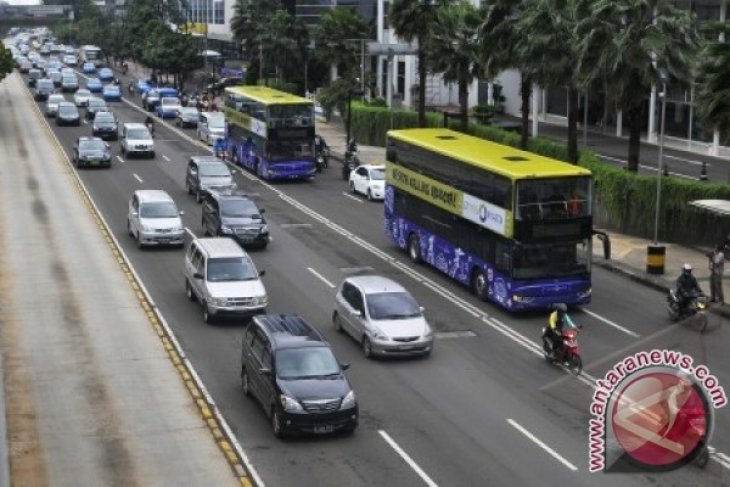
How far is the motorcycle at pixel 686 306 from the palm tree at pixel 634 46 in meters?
12.6

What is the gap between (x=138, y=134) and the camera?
71.1 metres

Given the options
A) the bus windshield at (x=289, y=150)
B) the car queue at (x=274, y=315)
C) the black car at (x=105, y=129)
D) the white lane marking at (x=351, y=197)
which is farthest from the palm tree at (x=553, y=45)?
the black car at (x=105, y=129)

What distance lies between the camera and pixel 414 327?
3009 cm

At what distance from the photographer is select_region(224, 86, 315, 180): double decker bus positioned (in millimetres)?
58812

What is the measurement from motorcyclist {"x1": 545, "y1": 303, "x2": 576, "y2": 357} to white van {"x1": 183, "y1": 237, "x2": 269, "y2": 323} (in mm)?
8243

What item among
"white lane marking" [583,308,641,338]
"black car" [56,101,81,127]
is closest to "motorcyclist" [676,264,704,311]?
"white lane marking" [583,308,641,338]

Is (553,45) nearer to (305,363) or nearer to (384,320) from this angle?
(384,320)

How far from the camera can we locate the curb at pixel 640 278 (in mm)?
35344

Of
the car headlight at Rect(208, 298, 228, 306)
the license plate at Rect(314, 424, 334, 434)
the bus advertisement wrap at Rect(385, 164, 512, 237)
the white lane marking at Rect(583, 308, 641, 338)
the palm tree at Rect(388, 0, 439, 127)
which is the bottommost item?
the white lane marking at Rect(583, 308, 641, 338)

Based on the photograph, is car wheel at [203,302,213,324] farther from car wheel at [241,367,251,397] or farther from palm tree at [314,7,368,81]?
palm tree at [314,7,368,81]

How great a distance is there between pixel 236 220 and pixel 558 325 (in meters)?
17.4

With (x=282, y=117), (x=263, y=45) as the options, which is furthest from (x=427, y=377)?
(x=263, y=45)

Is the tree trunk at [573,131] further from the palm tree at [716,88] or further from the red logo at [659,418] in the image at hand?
the red logo at [659,418]

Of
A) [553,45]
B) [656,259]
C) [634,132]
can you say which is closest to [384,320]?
[656,259]
